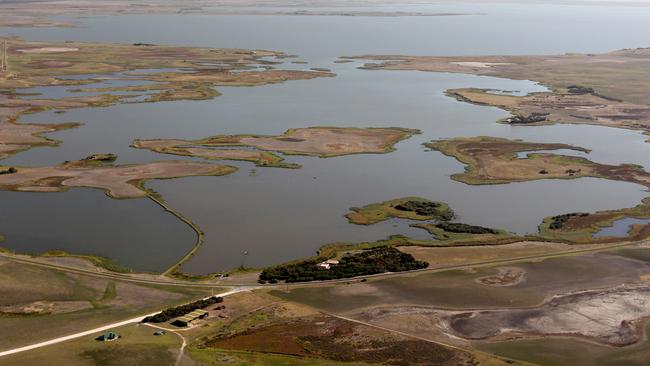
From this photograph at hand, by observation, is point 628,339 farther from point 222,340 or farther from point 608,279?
point 222,340

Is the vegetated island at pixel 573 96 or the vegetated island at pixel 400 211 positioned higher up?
the vegetated island at pixel 573 96

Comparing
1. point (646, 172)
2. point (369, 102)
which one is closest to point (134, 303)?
point (646, 172)

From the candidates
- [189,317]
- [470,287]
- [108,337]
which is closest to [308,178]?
[470,287]

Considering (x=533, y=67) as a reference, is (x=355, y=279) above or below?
below

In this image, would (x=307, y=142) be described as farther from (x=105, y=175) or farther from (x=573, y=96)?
(x=573, y=96)

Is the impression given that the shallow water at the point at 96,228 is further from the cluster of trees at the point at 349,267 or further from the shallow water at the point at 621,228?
the shallow water at the point at 621,228

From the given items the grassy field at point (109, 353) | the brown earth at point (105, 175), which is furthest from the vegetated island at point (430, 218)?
the grassy field at point (109, 353)
